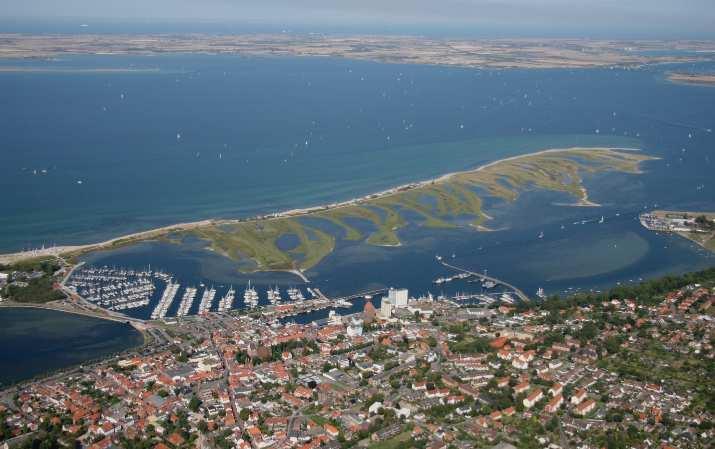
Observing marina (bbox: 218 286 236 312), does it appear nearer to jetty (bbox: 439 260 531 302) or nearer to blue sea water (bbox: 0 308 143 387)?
blue sea water (bbox: 0 308 143 387)

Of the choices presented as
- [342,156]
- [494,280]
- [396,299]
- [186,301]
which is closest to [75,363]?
[186,301]

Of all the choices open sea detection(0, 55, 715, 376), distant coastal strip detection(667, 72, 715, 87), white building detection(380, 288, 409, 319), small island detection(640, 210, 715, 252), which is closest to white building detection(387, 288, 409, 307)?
white building detection(380, 288, 409, 319)

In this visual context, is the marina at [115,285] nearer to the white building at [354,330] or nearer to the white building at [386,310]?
the white building at [354,330]

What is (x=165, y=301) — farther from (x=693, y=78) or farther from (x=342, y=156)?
(x=693, y=78)

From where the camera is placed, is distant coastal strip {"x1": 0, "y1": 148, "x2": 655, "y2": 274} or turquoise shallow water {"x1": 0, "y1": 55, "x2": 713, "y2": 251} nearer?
distant coastal strip {"x1": 0, "y1": 148, "x2": 655, "y2": 274}

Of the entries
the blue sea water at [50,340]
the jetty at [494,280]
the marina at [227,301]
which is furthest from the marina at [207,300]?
the jetty at [494,280]

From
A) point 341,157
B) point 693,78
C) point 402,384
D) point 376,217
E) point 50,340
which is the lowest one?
point 50,340

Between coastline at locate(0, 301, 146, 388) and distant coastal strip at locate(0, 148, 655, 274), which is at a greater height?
distant coastal strip at locate(0, 148, 655, 274)
